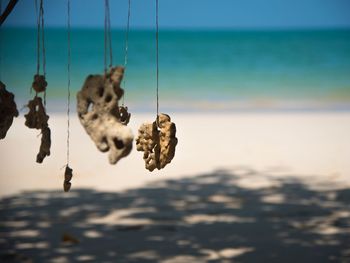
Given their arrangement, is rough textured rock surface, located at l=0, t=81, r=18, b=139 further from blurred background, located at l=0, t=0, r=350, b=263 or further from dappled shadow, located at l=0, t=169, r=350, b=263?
dappled shadow, located at l=0, t=169, r=350, b=263

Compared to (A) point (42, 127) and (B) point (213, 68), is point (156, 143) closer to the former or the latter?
(A) point (42, 127)

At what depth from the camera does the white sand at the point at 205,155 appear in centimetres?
895

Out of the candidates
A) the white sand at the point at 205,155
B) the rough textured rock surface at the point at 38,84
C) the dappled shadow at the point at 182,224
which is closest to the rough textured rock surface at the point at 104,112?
the rough textured rock surface at the point at 38,84

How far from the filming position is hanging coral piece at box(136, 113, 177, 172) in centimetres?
217

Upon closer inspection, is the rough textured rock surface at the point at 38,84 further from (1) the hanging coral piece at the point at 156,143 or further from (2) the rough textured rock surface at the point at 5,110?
(1) the hanging coral piece at the point at 156,143

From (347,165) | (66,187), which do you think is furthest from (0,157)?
(66,187)

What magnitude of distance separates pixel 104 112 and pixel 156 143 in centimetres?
39

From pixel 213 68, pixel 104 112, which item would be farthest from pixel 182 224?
pixel 213 68

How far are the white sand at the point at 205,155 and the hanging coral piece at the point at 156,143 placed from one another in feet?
20.6

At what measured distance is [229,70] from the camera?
113 ft

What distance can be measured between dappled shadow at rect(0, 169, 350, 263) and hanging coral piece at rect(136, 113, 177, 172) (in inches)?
129


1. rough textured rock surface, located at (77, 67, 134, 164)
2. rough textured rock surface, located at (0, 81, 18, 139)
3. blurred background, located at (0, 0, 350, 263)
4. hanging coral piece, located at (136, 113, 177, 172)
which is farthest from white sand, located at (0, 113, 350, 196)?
rough textured rock surface, located at (77, 67, 134, 164)

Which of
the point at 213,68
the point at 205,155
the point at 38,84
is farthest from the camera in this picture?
the point at 213,68

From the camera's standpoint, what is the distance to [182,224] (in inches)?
255
